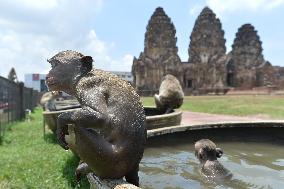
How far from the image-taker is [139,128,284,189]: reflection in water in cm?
572

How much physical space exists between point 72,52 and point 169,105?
8.37m

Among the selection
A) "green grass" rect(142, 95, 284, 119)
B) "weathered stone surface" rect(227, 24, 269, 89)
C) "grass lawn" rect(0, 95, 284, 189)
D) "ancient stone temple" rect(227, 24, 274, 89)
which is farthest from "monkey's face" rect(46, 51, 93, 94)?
"weathered stone surface" rect(227, 24, 269, 89)

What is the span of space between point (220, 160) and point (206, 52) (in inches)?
2407

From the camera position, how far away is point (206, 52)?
67438mm

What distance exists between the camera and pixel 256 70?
6719cm

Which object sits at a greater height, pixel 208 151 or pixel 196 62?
pixel 196 62

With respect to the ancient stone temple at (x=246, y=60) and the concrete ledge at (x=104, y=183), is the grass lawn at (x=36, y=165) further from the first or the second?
the ancient stone temple at (x=246, y=60)

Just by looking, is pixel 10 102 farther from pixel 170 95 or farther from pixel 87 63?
pixel 87 63

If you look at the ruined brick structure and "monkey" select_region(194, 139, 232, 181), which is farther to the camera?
the ruined brick structure

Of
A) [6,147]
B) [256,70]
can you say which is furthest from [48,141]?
[256,70]

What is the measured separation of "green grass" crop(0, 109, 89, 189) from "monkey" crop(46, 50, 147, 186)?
5.55 feet

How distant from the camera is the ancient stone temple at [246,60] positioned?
6694 cm

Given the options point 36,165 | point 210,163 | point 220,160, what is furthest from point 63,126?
point 220,160

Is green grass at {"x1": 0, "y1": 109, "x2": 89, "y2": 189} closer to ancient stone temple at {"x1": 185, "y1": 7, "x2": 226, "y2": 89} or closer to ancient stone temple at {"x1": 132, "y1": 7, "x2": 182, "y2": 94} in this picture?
ancient stone temple at {"x1": 132, "y1": 7, "x2": 182, "y2": 94}
